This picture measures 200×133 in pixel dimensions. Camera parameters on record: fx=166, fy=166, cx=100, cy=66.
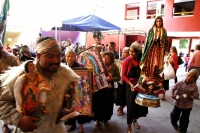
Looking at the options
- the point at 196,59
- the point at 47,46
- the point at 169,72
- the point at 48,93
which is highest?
the point at 47,46

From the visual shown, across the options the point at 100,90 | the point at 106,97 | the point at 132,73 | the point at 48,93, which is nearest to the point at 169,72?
the point at 132,73

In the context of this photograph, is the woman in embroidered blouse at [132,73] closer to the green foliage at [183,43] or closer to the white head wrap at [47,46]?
the white head wrap at [47,46]

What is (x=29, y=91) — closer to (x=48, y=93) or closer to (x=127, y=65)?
(x=48, y=93)

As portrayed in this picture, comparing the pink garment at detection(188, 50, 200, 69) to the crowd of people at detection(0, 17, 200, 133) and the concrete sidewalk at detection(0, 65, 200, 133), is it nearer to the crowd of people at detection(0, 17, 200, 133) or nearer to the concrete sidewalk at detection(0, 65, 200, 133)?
the concrete sidewalk at detection(0, 65, 200, 133)

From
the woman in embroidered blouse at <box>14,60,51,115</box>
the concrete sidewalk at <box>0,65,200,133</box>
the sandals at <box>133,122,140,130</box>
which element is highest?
the woman in embroidered blouse at <box>14,60,51,115</box>

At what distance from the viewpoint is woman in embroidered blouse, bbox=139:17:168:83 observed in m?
2.59

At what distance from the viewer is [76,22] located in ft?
21.1

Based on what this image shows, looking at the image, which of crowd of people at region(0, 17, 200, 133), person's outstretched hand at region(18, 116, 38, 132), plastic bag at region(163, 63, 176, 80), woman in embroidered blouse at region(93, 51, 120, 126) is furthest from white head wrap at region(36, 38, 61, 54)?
plastic bag at region(163, 63, 176, 80)

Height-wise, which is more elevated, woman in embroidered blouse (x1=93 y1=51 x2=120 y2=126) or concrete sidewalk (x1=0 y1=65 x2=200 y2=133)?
woman in embroidered blouse (x1=93 y1=51 x2=120 y2=126)

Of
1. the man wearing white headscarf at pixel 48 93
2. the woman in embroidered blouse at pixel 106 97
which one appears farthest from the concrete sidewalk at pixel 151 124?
the man wearing white headscarf at pixel 48 93

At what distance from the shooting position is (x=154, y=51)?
105 inches

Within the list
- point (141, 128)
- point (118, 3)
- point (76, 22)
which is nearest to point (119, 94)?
point (141, 128)

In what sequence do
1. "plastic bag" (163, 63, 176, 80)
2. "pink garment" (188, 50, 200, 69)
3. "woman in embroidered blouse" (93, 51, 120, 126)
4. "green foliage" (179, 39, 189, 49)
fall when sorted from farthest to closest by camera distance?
"green foliage" (179, 39, 189, 49), "pink garment" (188, 50, 200, 69), "plastic bag" (163, 63, 176, 80), "woman in embroidered blouse" (93, 51, 120, 126)

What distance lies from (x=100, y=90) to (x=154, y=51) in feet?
4.07
